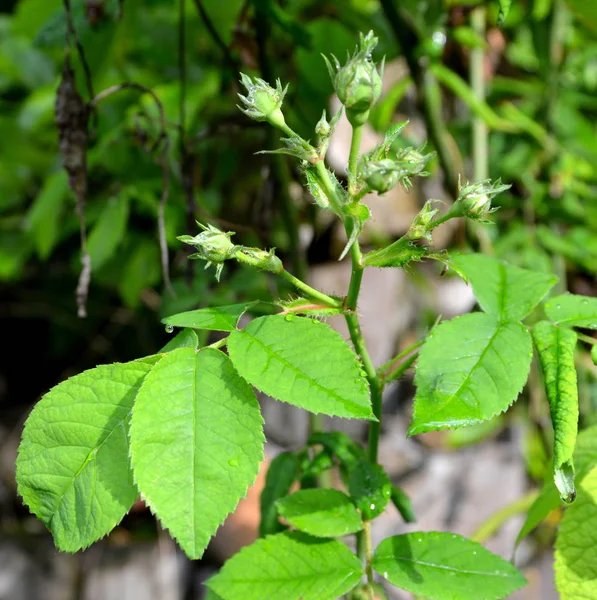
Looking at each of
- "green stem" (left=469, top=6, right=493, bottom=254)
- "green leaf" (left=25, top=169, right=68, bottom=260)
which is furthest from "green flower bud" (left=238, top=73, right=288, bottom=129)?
"green stem" (left=469, top=6, right=493, bottom=254)

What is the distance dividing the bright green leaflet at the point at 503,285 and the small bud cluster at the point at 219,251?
9.8 inches

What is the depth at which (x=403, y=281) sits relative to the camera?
2582 millimetres

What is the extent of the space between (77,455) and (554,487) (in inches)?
Result: 23.5

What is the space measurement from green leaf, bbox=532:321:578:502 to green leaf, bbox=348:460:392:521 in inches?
10.0

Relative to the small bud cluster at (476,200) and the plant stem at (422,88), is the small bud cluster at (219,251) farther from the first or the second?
the plant stem at (422,88)

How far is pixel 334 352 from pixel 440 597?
31 centimetres

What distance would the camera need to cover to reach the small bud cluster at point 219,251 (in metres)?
0.69

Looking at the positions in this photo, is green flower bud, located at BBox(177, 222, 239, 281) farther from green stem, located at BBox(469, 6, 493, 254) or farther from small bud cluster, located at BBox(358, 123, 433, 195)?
green stem, located at BBox(469, 6, 493, 254)

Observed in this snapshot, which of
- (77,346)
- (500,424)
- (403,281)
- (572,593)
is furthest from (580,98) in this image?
(77,346)

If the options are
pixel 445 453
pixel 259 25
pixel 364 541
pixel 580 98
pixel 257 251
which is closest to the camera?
pixel 257 251

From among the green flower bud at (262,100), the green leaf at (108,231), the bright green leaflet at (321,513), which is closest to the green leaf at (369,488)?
the bright green leaflet at (321,513)

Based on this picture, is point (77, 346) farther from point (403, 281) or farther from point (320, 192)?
point (320, 192)

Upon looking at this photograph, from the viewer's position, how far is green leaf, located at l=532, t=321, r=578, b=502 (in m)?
0.66

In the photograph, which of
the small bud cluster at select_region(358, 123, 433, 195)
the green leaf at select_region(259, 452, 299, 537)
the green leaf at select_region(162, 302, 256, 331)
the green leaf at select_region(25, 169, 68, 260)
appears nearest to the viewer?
the small bud cluster at select_region(358, 123, 433, 195)
